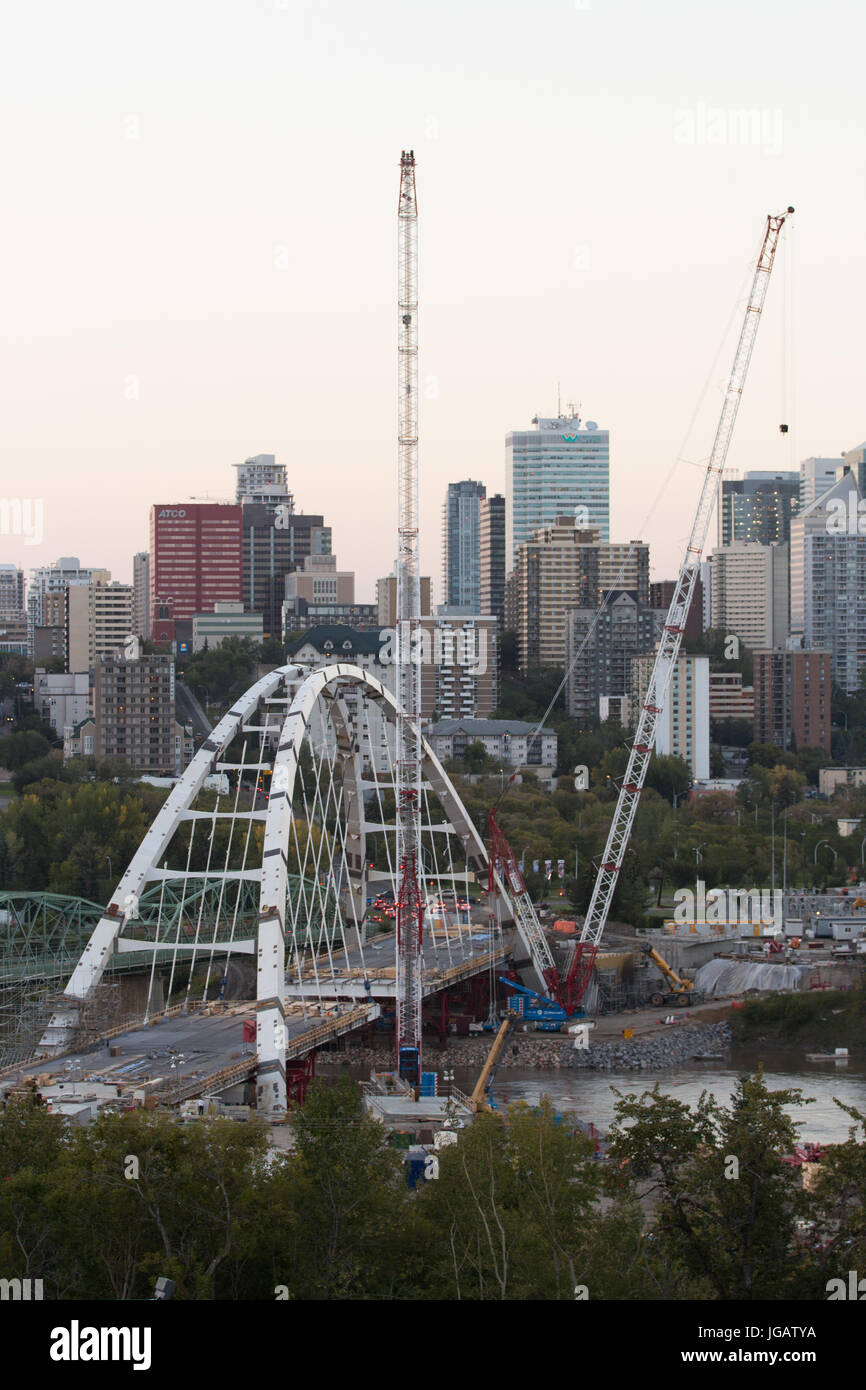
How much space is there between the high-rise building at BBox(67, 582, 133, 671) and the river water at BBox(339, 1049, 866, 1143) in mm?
54942

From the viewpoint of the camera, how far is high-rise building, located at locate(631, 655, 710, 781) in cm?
6538

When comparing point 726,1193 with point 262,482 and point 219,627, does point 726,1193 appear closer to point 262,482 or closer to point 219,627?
point 219,627

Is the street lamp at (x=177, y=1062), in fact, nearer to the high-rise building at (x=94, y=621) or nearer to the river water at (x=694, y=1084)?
the river water at (x=694, y=1084)

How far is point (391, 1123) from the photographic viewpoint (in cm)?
1947

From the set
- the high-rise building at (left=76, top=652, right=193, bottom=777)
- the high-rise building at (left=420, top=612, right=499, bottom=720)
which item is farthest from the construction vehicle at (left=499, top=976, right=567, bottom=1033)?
the high-rise building at (left=420, top=612, right=499, bottom=720)

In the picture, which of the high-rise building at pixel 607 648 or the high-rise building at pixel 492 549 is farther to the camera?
the high-rise building at pixel 492 549

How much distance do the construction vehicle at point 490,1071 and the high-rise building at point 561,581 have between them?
174 ft

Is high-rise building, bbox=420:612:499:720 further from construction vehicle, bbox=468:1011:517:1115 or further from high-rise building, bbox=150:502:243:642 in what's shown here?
construction vehicle, bbox=468:1011:517:1115

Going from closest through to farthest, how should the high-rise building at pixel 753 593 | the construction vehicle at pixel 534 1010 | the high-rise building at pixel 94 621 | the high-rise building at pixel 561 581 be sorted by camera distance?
1. the construction vehicle at pixel 534 1010
2. the high-rise building at pixel 94 621
3. the high-rise building at pixel 561 581
4. the high-rise building at pixel 753 593

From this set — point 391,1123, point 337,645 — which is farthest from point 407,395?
point 337,645

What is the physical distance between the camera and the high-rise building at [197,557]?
94.6 m

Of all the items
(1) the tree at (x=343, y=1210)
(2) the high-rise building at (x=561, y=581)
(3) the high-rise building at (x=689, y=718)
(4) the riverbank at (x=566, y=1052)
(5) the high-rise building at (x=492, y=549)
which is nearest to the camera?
(1) the tree at (x=343, y=1210)

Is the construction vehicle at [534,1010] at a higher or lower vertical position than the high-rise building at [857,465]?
lower

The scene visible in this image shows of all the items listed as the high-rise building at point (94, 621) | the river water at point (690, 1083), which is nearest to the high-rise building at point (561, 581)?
the high-rise building at point (94, 621)
